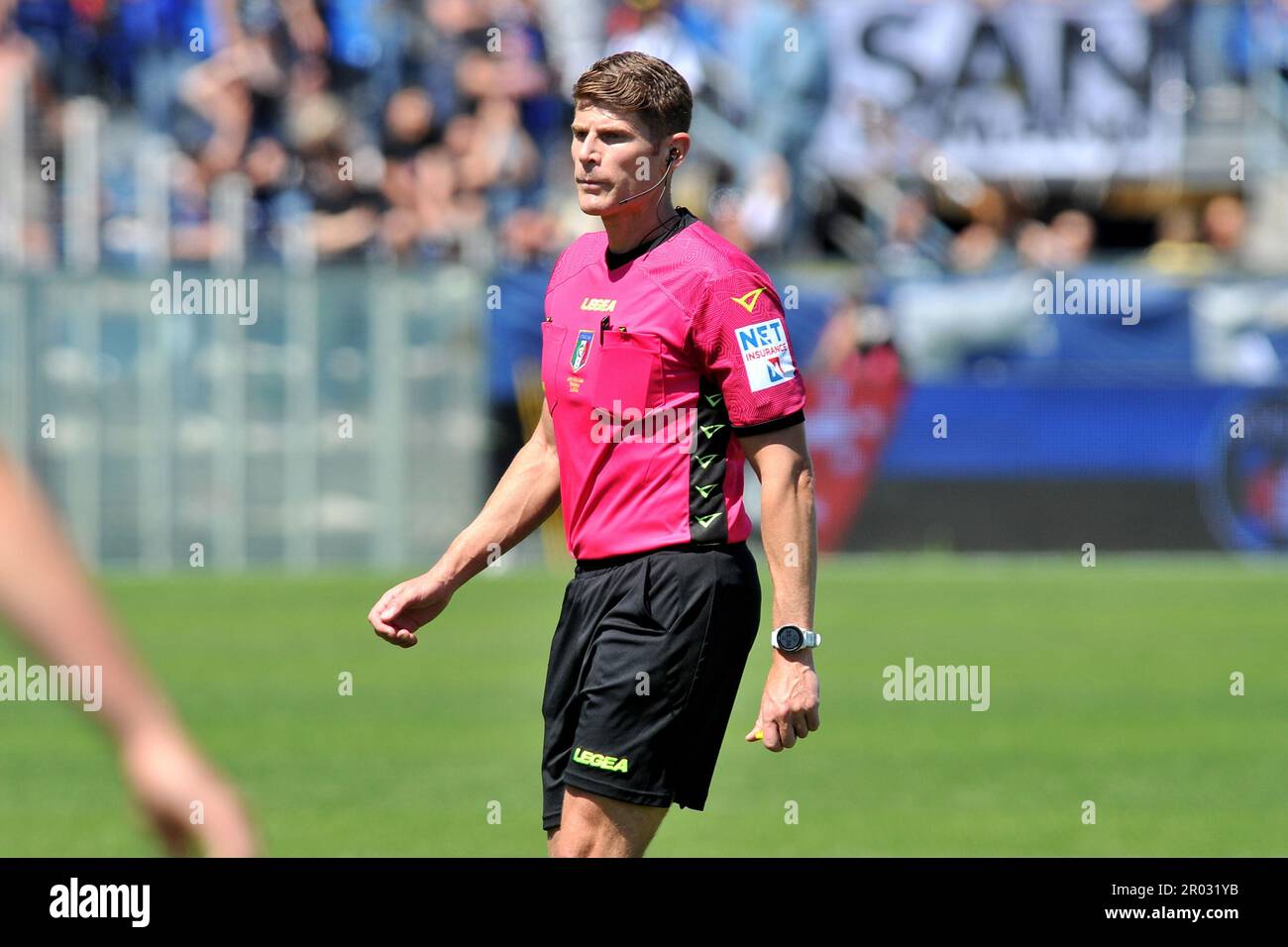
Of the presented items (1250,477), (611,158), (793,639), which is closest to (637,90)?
(611,158)

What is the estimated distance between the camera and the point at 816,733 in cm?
1140

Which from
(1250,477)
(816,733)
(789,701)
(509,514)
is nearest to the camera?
(789,701)

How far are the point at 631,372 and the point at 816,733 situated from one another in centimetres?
647

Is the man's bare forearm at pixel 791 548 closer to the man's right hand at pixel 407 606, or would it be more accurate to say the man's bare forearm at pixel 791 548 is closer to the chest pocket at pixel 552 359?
the chest pocket at pixel 552 359

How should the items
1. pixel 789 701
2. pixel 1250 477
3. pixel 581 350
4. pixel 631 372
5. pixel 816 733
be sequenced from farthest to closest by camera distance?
pixel 1250 477 → pixel 816 733 → pixel 581 350 → pixel 631 372 → pixel 789 701

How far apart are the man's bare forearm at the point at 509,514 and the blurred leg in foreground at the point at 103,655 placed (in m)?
3.35

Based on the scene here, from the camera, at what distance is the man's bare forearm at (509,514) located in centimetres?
553

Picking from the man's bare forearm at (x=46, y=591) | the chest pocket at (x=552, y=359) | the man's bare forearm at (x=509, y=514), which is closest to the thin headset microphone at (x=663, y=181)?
the chest pocket at (x=552, y=359)

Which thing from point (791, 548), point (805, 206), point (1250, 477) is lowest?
→ point (1250, 477)

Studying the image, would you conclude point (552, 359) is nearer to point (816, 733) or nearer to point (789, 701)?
point (789, 701)

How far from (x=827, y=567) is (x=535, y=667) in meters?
5.97

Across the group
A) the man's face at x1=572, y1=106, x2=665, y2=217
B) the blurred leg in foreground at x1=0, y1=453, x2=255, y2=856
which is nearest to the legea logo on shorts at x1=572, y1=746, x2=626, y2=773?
the man's face at x1=572, y1=106, x2=665, y2=217
